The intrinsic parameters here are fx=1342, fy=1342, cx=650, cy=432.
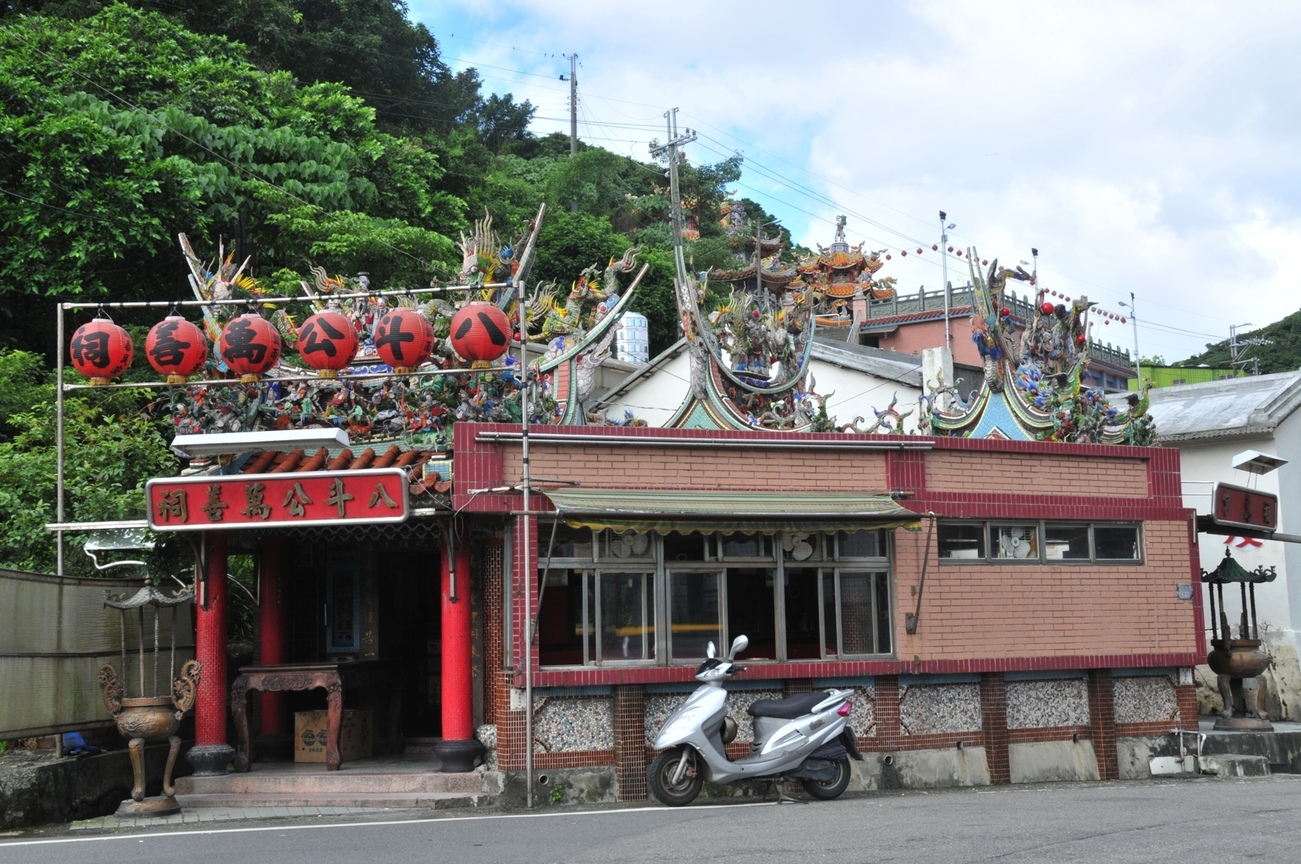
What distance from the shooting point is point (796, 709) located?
42.3 ft

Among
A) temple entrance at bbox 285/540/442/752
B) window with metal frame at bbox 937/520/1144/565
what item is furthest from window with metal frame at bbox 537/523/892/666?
temple entrance at bbox 285/540/442/752

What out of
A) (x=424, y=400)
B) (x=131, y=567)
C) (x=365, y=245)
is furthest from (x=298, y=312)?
(x=424, y=400)

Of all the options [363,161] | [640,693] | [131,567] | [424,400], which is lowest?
[640,693]

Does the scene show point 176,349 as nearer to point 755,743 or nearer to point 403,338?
point 403,338

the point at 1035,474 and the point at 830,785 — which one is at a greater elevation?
the point at 1035,474

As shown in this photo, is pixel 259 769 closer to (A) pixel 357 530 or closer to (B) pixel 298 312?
(A) pixel 357 530

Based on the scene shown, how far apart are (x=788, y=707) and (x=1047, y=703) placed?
432 cm

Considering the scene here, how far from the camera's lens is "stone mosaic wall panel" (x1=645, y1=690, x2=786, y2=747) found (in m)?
13.6

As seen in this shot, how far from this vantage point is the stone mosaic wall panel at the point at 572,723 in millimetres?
13125

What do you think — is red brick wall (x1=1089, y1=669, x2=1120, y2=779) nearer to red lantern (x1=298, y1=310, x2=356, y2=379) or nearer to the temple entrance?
the temple entrance

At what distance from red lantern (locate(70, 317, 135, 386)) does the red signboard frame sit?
1308cm

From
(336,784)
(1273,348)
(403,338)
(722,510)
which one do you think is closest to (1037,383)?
(722,510)

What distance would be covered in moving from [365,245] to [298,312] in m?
1.80

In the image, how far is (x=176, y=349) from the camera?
44.8 ft
